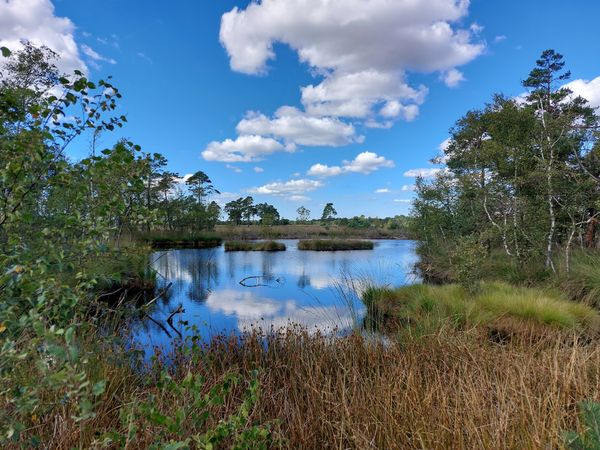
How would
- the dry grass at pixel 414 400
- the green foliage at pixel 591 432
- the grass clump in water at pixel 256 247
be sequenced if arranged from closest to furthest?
the green foliage at pixel 591 432 < the dry grass at pixel 414 400 < the grass clump in water at pixel 256 247

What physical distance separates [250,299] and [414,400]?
8.56 metres

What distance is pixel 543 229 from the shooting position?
439 inches

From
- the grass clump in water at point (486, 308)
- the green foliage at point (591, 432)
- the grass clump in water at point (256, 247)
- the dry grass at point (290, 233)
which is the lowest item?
the grass clump in water at point (486, 308)

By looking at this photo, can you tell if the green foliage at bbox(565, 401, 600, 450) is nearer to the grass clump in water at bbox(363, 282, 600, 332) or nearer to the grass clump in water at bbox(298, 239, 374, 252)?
the grass clump in water at bbox(363, 282, 600, 332)

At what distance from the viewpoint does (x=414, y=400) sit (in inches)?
96.2

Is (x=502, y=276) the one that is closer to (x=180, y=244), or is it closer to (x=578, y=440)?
(x=578, y=440)

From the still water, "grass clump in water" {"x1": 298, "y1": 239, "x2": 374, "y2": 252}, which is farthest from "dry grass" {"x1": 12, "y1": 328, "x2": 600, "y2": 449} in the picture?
"grass clump in water" {"x1": 298, "y1": 239, "x2": 374, "y2": 252}

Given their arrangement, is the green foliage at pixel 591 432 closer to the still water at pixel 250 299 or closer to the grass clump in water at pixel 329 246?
the still water at pixel 250 299

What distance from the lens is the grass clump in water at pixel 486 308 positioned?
5999mm

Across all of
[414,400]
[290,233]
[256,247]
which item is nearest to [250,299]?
[414,400]

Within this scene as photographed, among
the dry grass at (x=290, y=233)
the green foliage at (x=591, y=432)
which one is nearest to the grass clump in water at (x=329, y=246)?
the dry grass at (x=290, y=233)

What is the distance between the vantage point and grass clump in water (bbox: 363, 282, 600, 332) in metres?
6.00

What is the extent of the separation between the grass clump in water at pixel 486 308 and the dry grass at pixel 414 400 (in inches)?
54.7

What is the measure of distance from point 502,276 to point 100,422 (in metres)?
11.6
